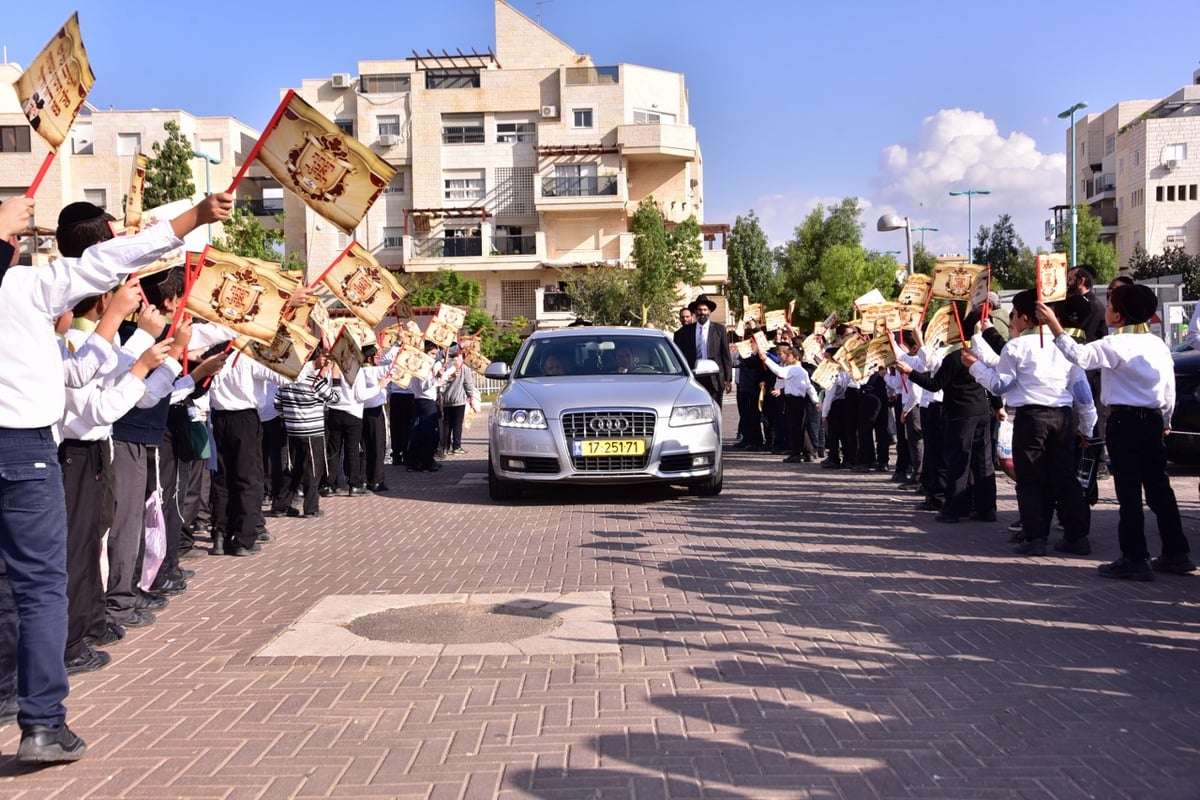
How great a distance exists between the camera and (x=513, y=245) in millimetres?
58375

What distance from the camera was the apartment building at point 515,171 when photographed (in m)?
57.4

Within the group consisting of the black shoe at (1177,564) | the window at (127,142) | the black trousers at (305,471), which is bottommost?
the black shoe at (1177,564)

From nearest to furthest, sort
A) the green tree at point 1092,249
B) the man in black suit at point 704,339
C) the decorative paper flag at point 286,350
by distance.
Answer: the decorative paper flag at point 286,350 < the man in black suit at point 704,339 < the green tree at point 1092,249

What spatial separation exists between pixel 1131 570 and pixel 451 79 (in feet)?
186

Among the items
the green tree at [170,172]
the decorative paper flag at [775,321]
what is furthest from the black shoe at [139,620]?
the green tree at [170,172]

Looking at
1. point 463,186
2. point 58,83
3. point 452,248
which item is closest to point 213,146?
point 463,186

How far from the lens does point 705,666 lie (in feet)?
18.8

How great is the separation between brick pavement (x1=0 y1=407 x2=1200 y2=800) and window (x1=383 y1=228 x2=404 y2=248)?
51429 millimetres

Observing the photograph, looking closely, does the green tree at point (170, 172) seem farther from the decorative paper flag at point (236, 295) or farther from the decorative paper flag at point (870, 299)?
the decorative paper flag at point (236, 295)

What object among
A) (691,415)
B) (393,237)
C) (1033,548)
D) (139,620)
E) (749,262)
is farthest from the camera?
(749,262)

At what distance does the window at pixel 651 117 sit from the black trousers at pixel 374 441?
150 feet

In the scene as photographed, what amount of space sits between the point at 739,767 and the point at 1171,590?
433 cm

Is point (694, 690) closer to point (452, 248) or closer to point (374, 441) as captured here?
point (374, 441)

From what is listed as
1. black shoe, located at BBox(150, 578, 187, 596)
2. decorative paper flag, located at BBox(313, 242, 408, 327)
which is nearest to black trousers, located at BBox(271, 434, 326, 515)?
decorative paper flag, located at BBox(313, 242, 408, 327)
